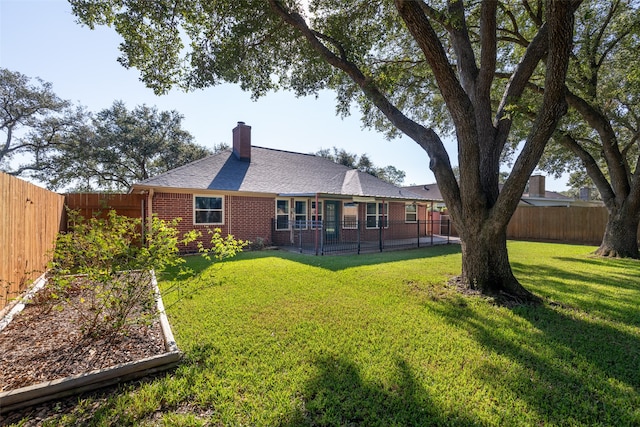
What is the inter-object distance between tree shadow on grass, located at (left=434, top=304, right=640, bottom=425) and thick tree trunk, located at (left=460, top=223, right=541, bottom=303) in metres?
0.71

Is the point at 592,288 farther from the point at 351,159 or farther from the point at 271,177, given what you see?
the point at 351,159

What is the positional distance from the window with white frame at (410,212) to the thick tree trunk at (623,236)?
8371 millimetres

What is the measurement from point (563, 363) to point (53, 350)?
18.0ft

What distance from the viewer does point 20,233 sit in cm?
435

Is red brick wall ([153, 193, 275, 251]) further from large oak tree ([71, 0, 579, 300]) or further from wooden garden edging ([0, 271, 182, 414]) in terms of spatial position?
wooden garden edging ([0, 271, 182, 414])

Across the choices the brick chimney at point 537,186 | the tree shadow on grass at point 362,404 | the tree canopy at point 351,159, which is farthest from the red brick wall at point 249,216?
the brick chimney at point 537,186

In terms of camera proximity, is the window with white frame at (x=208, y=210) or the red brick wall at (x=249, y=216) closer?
the window with white frame at (x=208, y=210)

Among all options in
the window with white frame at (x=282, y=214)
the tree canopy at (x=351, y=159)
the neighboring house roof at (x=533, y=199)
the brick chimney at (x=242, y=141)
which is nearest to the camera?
the window with white frame at (x=282, y=214)

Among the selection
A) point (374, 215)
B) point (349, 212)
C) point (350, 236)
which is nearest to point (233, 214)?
point (349, 212)

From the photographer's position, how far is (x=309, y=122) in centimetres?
1523

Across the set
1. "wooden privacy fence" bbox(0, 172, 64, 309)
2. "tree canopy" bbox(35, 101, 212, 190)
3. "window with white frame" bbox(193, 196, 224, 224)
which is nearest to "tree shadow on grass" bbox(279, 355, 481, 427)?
"wooden privacy fence" bbox(0, 172, 64, 309)

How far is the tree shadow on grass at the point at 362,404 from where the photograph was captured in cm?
215

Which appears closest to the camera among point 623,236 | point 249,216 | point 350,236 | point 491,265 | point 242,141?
point 491,265

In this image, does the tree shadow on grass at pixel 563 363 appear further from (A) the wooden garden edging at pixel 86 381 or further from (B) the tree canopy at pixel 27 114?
(B) the tree canopy at pixel 27 114
